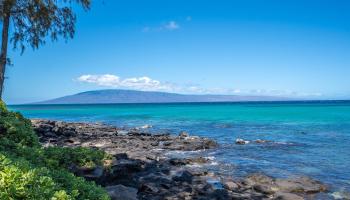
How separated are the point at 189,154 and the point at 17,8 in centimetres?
1498

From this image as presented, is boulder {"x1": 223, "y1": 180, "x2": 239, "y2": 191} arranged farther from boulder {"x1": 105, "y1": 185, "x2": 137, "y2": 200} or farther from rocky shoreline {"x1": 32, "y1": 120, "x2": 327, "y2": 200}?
boulder {"x1": 105, "y1": 185, "x2": 137, "y2": 200}

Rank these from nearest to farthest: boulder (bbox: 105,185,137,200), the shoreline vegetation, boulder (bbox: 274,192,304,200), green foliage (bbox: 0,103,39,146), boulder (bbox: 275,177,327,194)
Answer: the shoreline vegetation < boulder (bbox: 105,185,137,200) < green foliage (bbox: 0,103,39,146) < boulder (bbox: 274,192,304,200) < boulder (bbox: 275,177,327,194)

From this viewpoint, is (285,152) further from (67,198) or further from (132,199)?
(67,198)

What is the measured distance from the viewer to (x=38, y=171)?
7.77 meters

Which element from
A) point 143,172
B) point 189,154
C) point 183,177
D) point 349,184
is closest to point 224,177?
point 183,177

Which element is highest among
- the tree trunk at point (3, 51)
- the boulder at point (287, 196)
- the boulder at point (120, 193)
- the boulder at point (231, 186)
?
the tree trunk at point (3, 51)

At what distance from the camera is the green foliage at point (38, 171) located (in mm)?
6594

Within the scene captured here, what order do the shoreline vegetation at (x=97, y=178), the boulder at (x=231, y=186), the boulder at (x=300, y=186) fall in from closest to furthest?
the shoreline vegetation at (x=97, y=178) < the boulder at (x=231, y=186) < the boulder at (x=300, y=186)

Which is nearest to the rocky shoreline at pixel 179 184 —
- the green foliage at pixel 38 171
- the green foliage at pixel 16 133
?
the green foliage at pixel 38 171

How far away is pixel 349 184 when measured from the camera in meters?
A: 19.1

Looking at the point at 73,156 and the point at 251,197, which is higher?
the point at 73,156

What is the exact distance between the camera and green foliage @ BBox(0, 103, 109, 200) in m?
6.59

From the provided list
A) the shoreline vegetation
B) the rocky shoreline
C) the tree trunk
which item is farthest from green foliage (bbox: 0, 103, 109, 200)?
the tree trunk

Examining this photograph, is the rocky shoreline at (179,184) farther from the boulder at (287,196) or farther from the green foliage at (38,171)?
the green foliage at (38,171)
